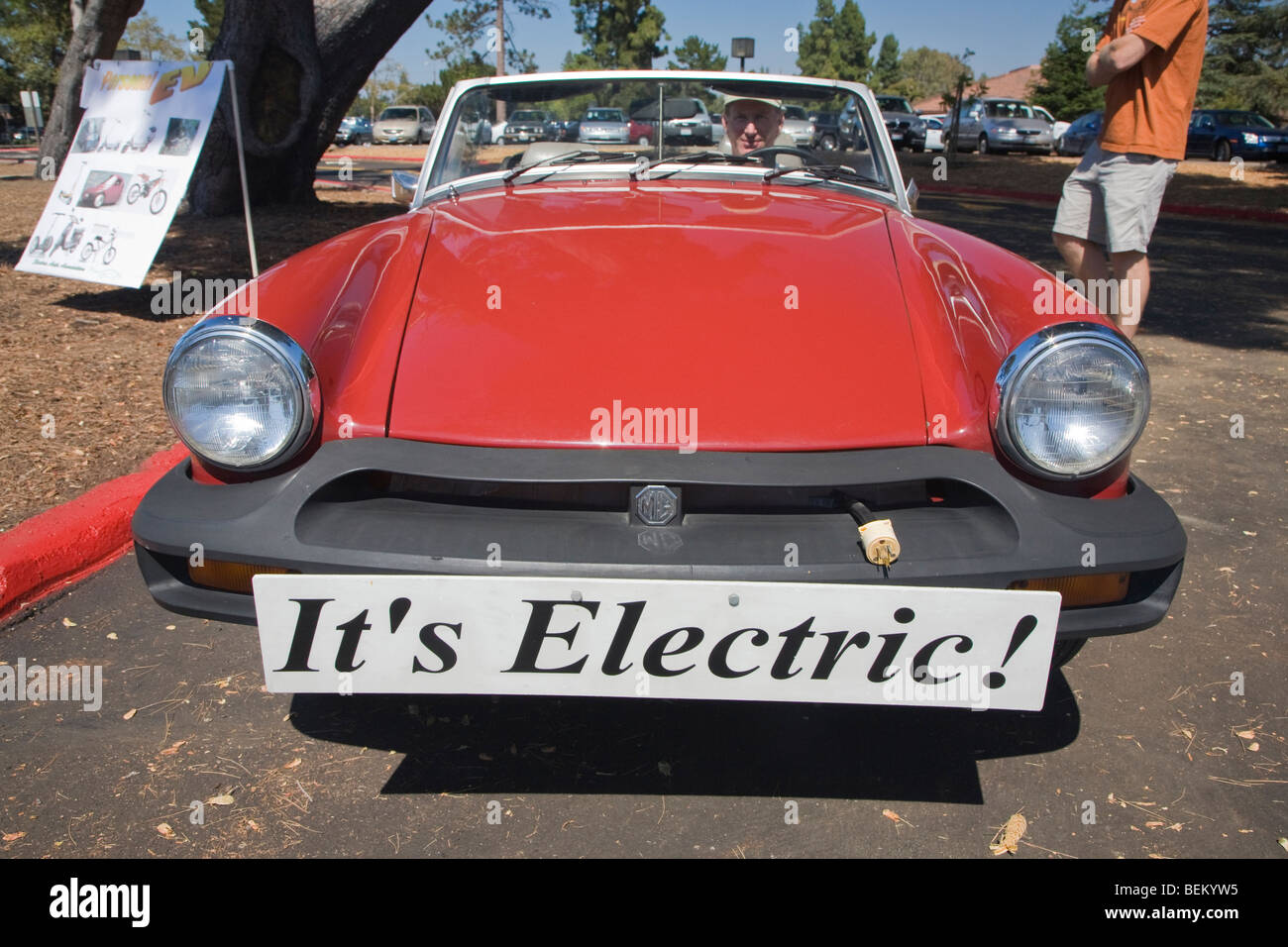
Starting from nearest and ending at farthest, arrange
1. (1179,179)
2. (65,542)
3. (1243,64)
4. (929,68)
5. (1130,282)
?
(65,542), (1130,282), (1179,179), (1243,64), (929,68)

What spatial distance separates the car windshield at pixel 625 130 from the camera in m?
3.18

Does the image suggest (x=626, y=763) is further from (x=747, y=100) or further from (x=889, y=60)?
(x=889, y=60)

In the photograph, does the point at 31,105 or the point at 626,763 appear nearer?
the point at 626,763

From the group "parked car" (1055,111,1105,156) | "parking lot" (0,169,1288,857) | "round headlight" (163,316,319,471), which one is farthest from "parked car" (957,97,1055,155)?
"round headlight" (163,316,319,471)

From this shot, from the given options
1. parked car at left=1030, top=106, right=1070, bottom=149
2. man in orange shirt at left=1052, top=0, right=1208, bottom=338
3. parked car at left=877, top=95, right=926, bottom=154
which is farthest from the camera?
parked car at left=877, top=95, right=926, bottom=154

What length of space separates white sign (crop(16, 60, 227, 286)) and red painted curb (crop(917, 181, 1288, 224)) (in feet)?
32.8

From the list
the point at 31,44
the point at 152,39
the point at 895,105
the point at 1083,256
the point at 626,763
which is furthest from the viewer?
the point at 152,39

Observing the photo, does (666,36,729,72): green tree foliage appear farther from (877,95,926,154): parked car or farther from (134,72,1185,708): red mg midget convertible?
(134,72,1185,708): red mg midget convertible

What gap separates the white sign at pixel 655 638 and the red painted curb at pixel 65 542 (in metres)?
1.48

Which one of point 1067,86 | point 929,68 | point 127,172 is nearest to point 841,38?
point 929,68

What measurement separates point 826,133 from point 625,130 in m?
0.72

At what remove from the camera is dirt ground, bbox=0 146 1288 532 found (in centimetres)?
361

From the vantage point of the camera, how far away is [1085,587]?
72.7 inches
